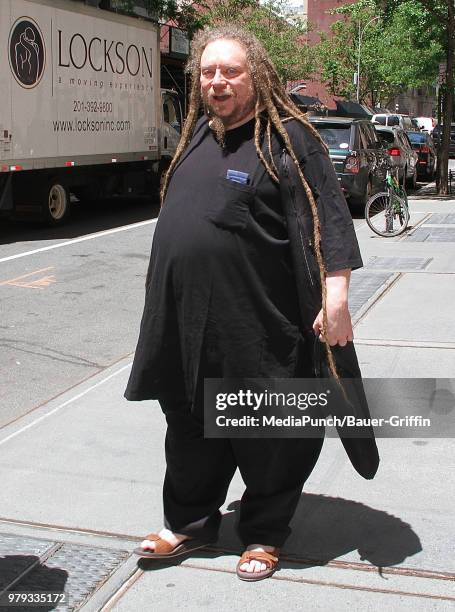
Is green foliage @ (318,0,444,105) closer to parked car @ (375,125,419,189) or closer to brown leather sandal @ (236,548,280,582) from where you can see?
parked car @ (375,125,419,189)

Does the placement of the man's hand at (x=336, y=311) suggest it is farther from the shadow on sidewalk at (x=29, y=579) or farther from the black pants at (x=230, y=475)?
the shadow on sidewalk at (x=29, y=579)

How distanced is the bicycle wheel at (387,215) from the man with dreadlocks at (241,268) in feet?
32.6

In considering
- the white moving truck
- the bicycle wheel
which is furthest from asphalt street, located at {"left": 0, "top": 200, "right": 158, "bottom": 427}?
the bicycle wheel

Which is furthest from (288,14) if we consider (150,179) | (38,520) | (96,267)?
(38,520)

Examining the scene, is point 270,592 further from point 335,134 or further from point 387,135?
point 387,135

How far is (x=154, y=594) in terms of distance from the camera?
3.28 m

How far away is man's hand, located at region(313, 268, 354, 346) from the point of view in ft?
10.6

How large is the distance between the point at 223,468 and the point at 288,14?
179ft

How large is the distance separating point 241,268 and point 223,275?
0.21ft

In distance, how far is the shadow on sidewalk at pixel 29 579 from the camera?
3.20m

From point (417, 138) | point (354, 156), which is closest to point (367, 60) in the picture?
point (417, 138)

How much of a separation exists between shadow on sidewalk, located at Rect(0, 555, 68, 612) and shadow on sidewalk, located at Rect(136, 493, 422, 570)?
32 cm

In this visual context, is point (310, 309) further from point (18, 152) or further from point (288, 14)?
point (288, 14)

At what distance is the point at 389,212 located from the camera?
1309cm
